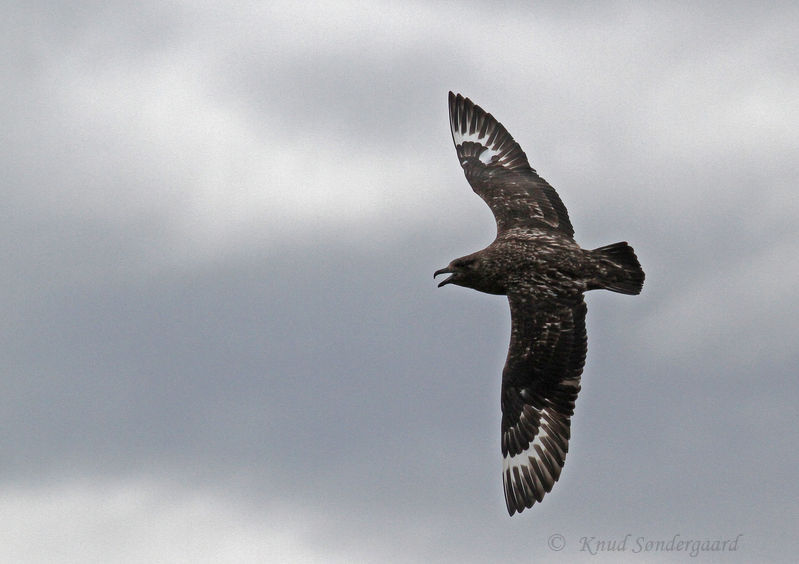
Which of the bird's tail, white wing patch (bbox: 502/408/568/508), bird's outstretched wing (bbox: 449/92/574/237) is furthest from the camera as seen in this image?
bird's outstretched wing (bbox: 449/92/574/237)

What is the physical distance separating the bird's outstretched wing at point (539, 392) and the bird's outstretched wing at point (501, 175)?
2399 mm

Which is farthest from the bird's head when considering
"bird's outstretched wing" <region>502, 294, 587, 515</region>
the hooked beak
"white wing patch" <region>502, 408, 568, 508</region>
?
"white wing patch" <region>502, 408, 568, 508</region>

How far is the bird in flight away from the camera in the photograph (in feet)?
56.6

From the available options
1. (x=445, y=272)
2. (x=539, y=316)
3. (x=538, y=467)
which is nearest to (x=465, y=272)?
(x=445, y=272)

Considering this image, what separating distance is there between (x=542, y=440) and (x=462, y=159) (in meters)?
6.45

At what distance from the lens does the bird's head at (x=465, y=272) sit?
18.4 metres

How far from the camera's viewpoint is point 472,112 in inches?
886

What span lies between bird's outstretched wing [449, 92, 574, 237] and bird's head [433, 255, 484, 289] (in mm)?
1258

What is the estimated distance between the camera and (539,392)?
56.7 ft

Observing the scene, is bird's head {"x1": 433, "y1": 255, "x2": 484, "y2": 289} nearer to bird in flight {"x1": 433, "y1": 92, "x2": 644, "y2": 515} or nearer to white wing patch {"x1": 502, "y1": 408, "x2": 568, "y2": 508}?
bird in flight {"x1": 433, "y1": 92, "x2": 644, "y2": 515}

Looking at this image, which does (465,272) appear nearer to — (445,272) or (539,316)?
(445,272)

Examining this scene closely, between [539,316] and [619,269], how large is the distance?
61.0 inches

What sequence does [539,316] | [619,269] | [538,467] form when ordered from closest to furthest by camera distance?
[538,467], [539,316], [619,269]

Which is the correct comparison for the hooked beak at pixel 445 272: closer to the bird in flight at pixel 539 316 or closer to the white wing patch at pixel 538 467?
the bird in flight at pixel 539 316
